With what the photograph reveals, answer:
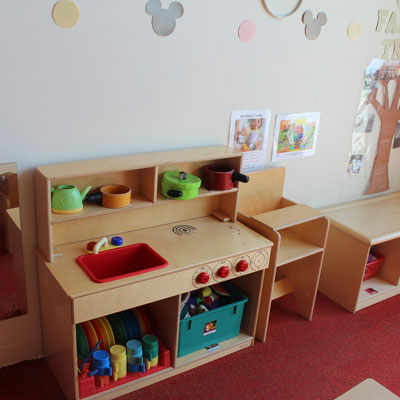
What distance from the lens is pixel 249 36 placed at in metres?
2.29

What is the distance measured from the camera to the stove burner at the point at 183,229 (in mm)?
2277

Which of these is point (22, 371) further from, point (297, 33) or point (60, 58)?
point (297, 33)

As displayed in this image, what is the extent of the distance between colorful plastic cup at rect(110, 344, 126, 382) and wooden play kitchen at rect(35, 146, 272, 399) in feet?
0.13

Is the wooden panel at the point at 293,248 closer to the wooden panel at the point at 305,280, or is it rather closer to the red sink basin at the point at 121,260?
the wooden panel at the point at 305,280

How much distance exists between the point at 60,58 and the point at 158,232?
915mm

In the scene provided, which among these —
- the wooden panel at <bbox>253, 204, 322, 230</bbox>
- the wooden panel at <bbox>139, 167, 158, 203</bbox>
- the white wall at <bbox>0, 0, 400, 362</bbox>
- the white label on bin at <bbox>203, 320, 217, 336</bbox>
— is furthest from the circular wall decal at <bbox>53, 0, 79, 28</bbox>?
the white label on bin at <bbox>203, 320, 217, 336</bbox>

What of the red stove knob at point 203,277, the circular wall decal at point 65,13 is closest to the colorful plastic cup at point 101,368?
the red stove knob at point 203,277

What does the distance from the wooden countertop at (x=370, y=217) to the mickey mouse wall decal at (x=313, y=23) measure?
3.65 feet

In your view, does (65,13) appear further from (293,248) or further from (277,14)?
(293,248)

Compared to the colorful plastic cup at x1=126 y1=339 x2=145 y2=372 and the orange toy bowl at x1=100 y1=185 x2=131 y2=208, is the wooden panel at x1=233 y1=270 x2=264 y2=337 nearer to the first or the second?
the colorful plastic cup at x1=126 y1=339 x2=145 y2=372

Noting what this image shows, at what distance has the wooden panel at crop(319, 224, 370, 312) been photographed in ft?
8.95

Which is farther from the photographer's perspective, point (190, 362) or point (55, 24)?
point (190, 362)

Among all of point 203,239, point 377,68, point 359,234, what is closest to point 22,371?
point 203,239

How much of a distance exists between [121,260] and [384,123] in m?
2.07
